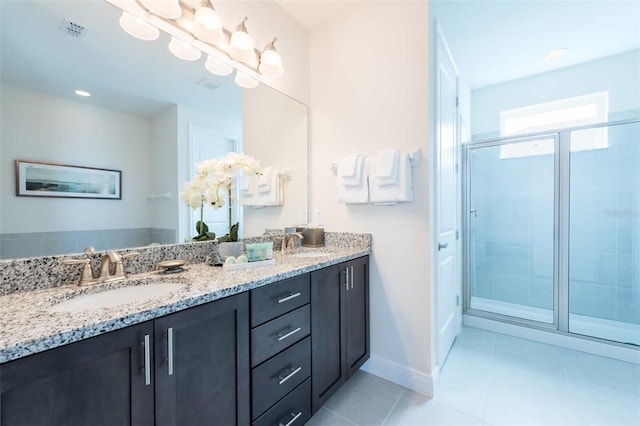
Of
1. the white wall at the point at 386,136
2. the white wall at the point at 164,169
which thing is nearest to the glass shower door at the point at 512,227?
the white wall at the point at 386,136

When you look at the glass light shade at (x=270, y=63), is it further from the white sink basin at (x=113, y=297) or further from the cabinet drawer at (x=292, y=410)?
the cabinet drawer at (x=292, y=410)

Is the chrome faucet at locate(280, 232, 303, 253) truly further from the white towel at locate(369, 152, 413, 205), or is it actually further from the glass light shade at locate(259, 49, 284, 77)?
the glass light shade at locate(259, 49, 284, 77)

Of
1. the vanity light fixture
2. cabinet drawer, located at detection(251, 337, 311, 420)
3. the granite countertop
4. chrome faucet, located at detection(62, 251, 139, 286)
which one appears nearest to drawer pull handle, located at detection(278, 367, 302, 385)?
cabinet drawer, located at detection(251, 337, 311, 420)

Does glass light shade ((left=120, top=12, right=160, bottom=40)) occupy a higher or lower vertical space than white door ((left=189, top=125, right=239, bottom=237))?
higher

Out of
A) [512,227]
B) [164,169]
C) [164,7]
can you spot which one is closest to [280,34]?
[164,7]

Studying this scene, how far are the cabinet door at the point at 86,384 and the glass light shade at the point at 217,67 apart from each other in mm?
1396

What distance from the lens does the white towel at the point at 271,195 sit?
1.80 metres

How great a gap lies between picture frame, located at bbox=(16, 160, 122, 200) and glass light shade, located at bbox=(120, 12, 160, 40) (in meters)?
0.65

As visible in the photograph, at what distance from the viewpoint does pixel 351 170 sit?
6.00 feet

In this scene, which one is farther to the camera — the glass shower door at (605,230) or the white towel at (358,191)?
the glass shower door at (605,230)

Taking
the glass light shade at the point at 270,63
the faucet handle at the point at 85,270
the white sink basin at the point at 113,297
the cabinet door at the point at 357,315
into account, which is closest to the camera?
the white sink basin at the point at 113,297

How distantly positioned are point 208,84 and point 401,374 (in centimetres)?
216

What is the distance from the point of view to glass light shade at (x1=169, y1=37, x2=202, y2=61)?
54.1 inches

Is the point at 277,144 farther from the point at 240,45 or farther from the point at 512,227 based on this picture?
the point at 512,227
